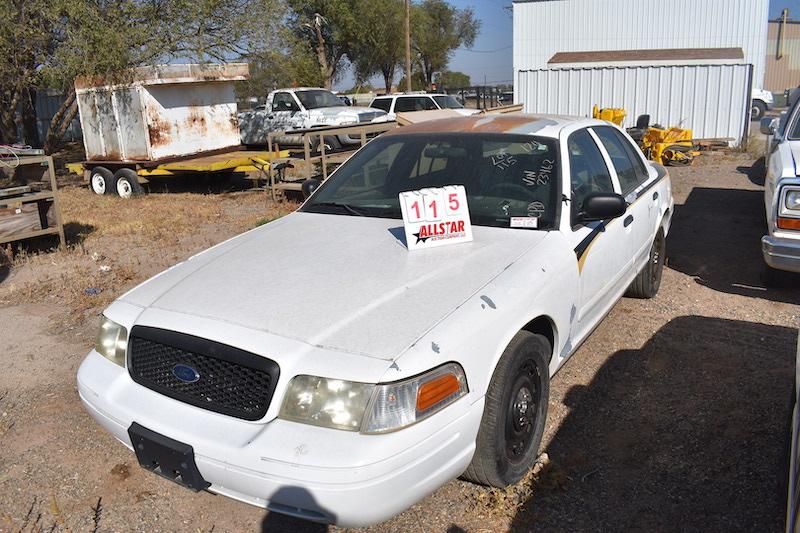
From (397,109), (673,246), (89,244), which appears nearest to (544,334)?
(673,246)

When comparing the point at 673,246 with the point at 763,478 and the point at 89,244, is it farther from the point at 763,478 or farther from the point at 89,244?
the point at 89,244

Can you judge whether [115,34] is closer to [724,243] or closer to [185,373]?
[724,243]

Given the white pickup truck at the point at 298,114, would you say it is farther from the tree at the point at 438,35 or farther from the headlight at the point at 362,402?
the tree at the point at 438,35

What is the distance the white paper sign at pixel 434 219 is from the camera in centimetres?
350

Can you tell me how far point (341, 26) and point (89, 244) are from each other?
31.0m

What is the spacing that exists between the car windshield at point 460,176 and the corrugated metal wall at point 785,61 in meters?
58.7

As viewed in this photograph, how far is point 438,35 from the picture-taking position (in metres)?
48.9

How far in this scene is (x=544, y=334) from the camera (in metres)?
3.45

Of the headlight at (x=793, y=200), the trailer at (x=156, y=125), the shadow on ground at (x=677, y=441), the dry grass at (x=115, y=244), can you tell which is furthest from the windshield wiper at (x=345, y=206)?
the trailer at (x=156, y=125)

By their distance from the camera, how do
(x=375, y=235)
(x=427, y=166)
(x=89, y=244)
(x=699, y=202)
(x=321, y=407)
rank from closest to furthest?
(x=321, y=407) < (x=375, y=235) < (x=427, y=166) < (x=89, y=244) < (x=699, y=202)

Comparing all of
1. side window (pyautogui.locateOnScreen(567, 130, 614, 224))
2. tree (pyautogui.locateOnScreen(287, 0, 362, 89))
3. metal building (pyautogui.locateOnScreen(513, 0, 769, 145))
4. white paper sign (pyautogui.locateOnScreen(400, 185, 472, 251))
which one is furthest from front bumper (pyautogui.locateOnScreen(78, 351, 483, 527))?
tree (pyautogui.locateOnScreen(287, 0, 362, 89))

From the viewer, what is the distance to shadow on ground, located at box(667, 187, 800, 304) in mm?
6074

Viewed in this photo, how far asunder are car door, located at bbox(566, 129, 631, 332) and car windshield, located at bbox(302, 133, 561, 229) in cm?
19

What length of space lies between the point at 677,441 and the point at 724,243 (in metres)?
4.72
